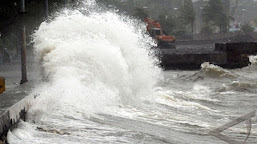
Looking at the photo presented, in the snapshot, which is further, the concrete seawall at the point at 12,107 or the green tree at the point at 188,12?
the green tree at the point at 188,12

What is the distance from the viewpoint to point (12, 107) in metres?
7.93

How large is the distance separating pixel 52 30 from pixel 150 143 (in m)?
7.38

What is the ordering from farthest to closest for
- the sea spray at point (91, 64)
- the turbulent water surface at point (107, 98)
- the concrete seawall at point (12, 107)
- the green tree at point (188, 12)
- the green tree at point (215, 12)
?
the green tree at point (188, 12) < the green tree at point (215, 12) < the sea spray at point (91, 64) < the turbulent water surface at point (107, 98) < the concrete seawall at point (12, 107)

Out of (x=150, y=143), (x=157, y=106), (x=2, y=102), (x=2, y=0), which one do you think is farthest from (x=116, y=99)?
(x=2, y=0)

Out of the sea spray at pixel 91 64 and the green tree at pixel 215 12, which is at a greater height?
the sea spray at pixel 91 64

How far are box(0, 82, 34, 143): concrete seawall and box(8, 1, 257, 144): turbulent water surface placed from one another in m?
0.11

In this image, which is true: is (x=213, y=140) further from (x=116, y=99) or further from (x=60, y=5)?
(x=60, y=5)

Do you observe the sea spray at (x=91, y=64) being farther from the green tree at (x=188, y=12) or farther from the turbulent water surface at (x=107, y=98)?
the green tree at (x=188, y=12)

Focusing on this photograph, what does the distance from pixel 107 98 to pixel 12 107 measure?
3.96 m

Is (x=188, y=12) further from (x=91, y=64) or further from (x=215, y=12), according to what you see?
(x=91, y=64)

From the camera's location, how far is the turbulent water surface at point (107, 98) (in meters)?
7.88

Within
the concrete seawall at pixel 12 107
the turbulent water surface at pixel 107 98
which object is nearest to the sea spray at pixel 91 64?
the turbulent water surface at pixel 107 98

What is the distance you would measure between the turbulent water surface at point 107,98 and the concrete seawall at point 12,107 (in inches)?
4.3

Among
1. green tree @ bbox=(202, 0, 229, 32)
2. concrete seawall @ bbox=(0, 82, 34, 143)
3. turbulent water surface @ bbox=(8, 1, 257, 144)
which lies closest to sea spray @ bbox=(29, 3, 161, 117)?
turbulent water surface @ bbox=(8, 1, 257, 144)
